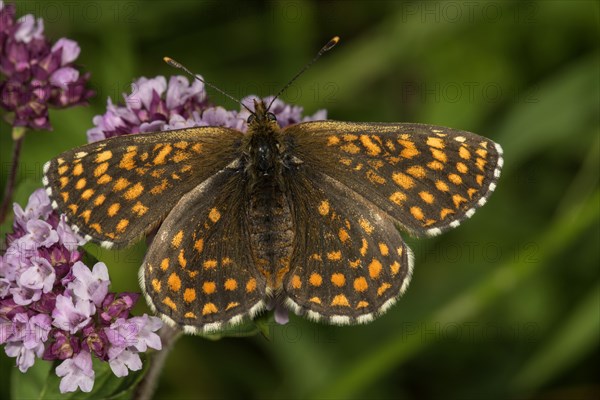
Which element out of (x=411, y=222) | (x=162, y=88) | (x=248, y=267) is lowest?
(x=248, y=267)

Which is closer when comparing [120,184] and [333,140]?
[120,184]

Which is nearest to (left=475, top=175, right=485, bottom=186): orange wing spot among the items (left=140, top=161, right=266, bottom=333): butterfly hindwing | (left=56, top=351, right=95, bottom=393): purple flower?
(left=140, top=161, right=266, bottom=333): butterfly hindwing

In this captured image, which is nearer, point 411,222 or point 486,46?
point 411,222

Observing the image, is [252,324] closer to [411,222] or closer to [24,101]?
[411,222]

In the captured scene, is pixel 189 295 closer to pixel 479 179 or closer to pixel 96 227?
pixel 96 227

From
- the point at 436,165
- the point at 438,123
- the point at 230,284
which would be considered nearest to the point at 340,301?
the point at 230,284

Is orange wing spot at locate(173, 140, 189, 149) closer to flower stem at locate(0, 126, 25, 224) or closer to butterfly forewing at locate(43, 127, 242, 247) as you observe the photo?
butterfly forewing at locate(43, 127, 242, 247)

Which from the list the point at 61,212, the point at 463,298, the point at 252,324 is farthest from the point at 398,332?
the point at 61,212
